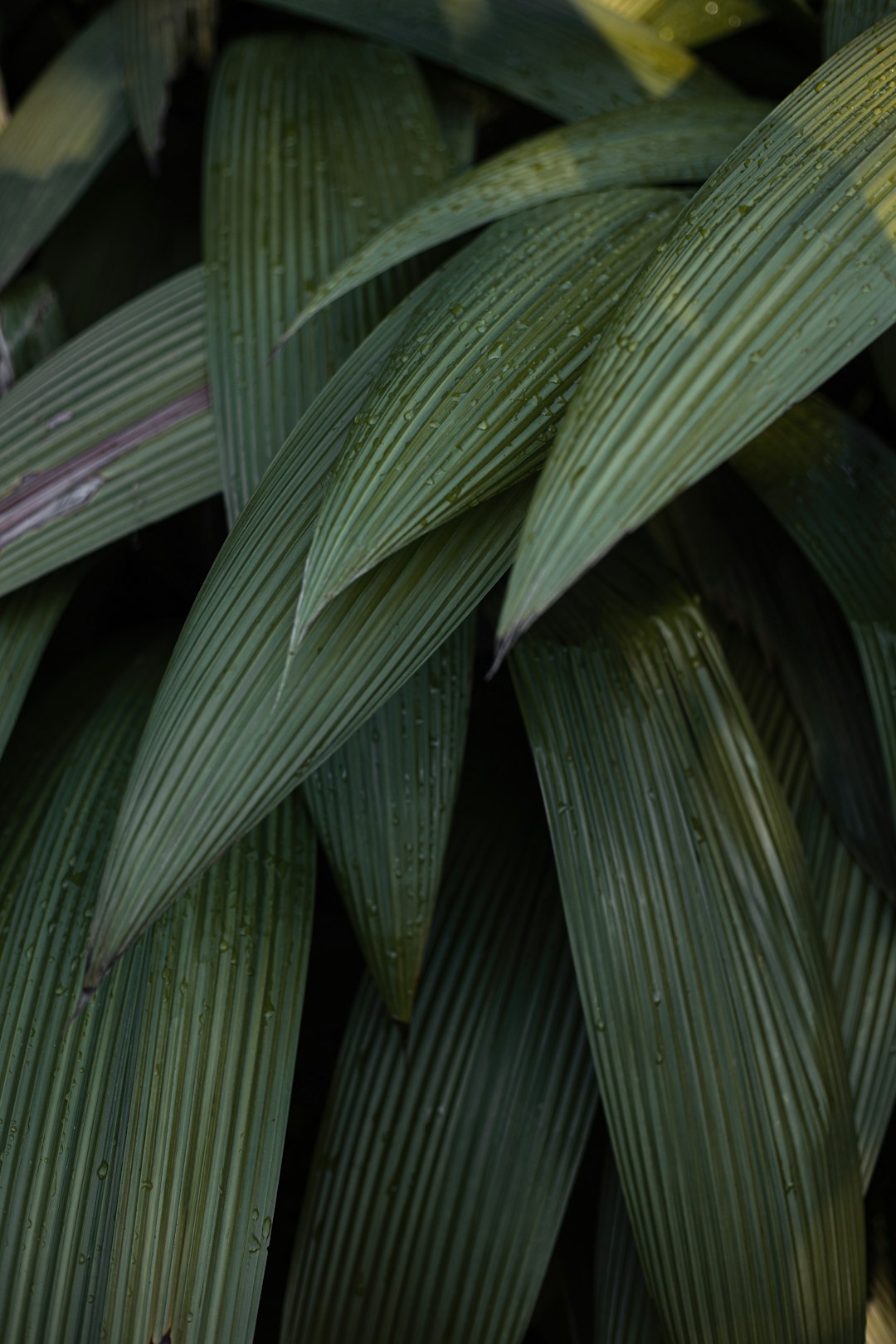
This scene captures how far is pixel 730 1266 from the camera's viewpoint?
48 cm

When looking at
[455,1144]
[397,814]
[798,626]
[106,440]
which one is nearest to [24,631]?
[106,440]

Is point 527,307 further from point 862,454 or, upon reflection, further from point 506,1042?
point 506,1042

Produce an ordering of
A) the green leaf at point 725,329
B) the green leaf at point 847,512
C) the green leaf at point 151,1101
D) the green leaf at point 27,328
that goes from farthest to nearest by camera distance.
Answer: the green leaf at point 27,328
the green leaf at point 847,512
the green leaf at point 151,1101
the green leaf at point 725,329

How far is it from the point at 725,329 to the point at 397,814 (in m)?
0.29

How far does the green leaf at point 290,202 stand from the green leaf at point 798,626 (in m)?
0.27

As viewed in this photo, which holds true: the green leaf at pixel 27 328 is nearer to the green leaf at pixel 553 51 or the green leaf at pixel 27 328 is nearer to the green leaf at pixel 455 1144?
the green leaf at pixel 553 51

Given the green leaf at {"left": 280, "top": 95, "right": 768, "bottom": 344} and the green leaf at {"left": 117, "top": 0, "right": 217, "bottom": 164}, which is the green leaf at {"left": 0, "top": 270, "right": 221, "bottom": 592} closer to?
the green leaf at {"left": 280, "top": 95, "right": 768, "bottom": 344}

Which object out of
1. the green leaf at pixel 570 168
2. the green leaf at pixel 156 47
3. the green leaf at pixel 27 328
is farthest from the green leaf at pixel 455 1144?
the green leaf at pixel 156 47

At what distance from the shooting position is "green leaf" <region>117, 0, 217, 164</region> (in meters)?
0.71

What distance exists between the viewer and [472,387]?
42 cm

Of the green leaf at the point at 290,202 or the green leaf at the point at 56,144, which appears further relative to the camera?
the green leaf at the point at 56,144

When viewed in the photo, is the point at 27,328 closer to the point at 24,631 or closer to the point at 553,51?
the point at 24,631

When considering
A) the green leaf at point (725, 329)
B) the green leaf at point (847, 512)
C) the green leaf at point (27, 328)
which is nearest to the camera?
the green leaf at point (725, 329)

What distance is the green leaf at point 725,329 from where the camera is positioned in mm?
309
